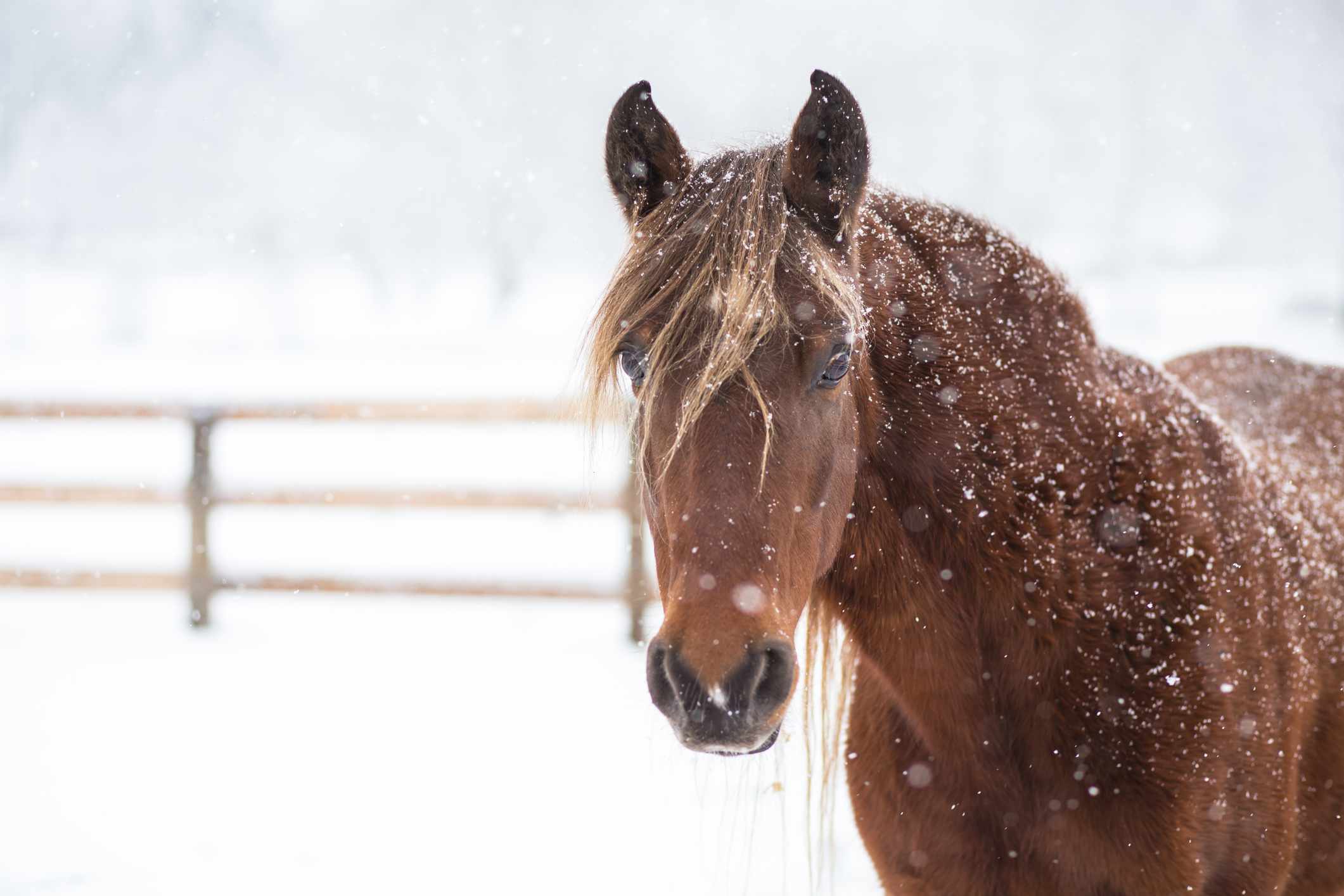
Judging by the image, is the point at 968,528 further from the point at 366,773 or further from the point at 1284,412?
the point at 366,773

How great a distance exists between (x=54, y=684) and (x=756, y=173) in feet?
17.8

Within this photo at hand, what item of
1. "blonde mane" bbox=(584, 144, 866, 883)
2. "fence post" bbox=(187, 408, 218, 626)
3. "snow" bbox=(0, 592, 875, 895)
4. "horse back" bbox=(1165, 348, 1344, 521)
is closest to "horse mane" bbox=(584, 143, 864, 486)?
"blonde mane" bbox=(584, 144, 866, 883)

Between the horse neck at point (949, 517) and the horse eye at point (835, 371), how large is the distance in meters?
0.13

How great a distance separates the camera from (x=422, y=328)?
28.6 metres

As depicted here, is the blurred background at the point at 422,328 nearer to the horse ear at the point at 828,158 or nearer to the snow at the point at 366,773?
the snow at the point at 366,773

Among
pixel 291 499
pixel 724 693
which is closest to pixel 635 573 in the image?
pixel 291 499

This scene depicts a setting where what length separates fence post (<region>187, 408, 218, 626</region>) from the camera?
6219 millimetres

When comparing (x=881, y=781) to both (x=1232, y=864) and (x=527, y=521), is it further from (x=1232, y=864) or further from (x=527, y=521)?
(x=527, y=521)

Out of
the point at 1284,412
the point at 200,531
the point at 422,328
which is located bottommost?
the point at 200,531

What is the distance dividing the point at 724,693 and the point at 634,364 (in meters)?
0.60

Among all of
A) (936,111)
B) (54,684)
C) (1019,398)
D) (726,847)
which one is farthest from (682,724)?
(936,111)

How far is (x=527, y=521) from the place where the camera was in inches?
485

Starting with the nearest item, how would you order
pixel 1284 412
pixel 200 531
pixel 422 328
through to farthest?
pixel 1284 412 → pixel 200 531 → pixel 422 328

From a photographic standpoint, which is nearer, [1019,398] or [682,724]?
[682,724]
